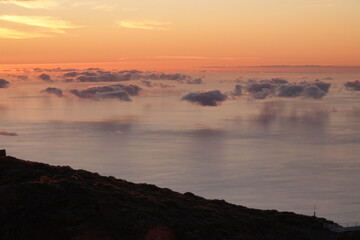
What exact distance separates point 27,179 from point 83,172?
49.9 ft

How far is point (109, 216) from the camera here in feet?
208

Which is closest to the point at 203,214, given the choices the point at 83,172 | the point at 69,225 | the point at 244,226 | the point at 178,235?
the point at 244,226

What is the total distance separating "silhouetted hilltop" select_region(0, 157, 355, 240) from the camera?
60.0 m

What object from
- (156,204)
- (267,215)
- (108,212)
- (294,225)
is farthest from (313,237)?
(108,212)

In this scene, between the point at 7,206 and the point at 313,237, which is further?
the point at 313,237

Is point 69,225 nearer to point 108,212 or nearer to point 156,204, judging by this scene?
point 108,212

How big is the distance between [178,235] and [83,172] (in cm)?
3475

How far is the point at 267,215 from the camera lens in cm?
8406

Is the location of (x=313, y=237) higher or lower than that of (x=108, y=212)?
lower

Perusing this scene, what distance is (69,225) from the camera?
59.9 metres

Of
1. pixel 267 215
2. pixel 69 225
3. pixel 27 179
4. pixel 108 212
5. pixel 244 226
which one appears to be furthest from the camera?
pixel 267 215

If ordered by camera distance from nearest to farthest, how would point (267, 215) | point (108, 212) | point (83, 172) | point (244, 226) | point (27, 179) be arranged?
point (108, 212) → point (244, 226) → point (27, 179) → point (267, 215) → point (83, 172)

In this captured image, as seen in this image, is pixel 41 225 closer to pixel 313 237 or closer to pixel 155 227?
pixel 155 227

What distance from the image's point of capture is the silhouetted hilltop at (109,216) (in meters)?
60.0
